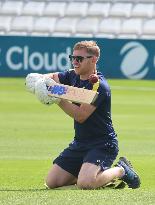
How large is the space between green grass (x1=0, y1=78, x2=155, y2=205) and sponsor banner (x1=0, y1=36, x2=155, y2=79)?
4845mm

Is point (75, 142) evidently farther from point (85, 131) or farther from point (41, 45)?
point (41, 45)

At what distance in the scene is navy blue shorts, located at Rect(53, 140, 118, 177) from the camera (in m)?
9.22

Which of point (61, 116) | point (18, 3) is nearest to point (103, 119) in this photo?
point (61, 116)

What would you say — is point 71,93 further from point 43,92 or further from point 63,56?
point 63,56

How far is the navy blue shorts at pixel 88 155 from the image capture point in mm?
9219

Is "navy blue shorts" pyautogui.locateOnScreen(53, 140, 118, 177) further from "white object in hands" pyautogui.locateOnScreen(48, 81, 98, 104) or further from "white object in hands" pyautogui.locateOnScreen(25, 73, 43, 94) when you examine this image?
"white object in hands" pyautogui.locateOnScreen(25, 73, 43, 94)

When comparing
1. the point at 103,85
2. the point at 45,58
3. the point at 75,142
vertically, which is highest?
the point at 103,85

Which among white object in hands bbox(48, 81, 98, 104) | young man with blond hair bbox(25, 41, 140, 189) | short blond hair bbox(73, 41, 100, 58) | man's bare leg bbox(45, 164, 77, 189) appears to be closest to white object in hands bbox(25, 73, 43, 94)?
white object in hands bbox(48, 81, 98, 104)

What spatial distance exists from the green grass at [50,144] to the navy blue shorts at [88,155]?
1.13ft

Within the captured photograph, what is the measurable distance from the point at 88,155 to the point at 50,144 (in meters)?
4.78

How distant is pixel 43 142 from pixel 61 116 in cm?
457

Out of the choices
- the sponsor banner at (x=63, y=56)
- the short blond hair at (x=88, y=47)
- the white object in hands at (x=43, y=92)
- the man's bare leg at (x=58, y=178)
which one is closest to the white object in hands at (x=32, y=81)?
the white object in hands at (x=43, y=92)

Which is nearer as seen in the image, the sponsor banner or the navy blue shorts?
the navy blue shorts

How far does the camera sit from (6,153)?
12.8m
